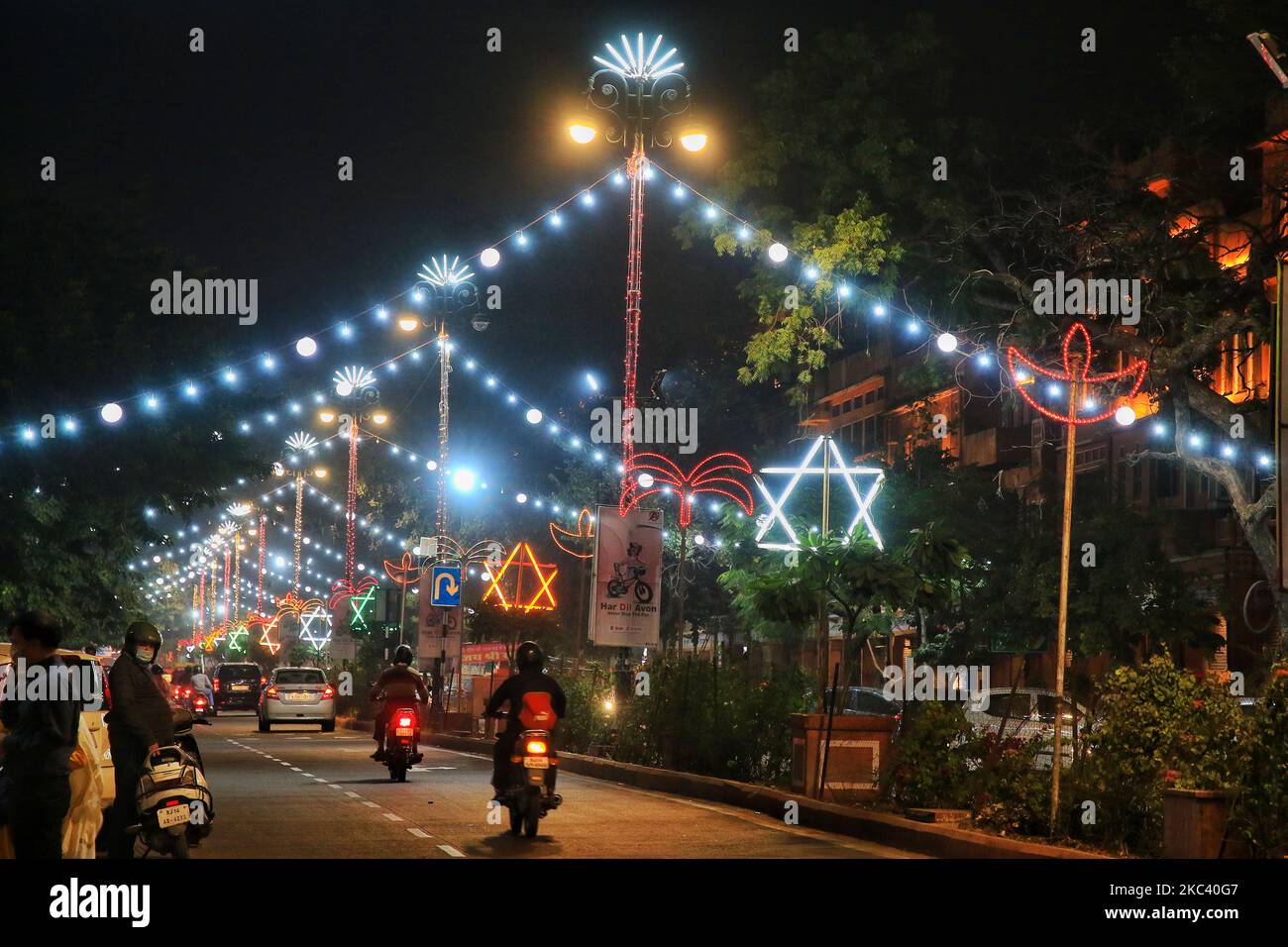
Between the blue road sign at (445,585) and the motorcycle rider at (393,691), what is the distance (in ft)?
44.2

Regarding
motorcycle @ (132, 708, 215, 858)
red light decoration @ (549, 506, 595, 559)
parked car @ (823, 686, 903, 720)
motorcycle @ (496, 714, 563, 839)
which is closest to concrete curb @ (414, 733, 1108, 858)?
motorcycle @ (496, 714, 563, 839)

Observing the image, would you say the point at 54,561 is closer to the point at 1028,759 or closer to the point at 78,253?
the point at 78,253

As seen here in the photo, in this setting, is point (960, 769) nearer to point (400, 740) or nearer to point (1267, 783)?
point (1267, 783)

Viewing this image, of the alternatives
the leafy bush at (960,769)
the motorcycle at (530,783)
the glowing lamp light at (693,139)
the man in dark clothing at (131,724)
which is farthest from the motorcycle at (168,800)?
the glowing lamp light at (693,139)

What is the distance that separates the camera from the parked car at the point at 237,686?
2571 inches

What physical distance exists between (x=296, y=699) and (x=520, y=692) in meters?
32.1

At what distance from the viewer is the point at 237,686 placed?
65.4 m

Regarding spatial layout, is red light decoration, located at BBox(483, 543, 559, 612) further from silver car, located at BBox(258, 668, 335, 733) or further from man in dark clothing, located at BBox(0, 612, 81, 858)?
man in dark clothing, located at BBox(0, 612, 81, 858)

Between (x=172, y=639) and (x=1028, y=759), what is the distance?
189231 millimetres

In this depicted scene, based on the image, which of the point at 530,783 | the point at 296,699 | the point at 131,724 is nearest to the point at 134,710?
the point at 131,724

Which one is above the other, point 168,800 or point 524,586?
point 524,586

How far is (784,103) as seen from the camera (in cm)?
3447

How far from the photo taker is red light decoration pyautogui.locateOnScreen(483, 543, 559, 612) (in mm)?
40531
